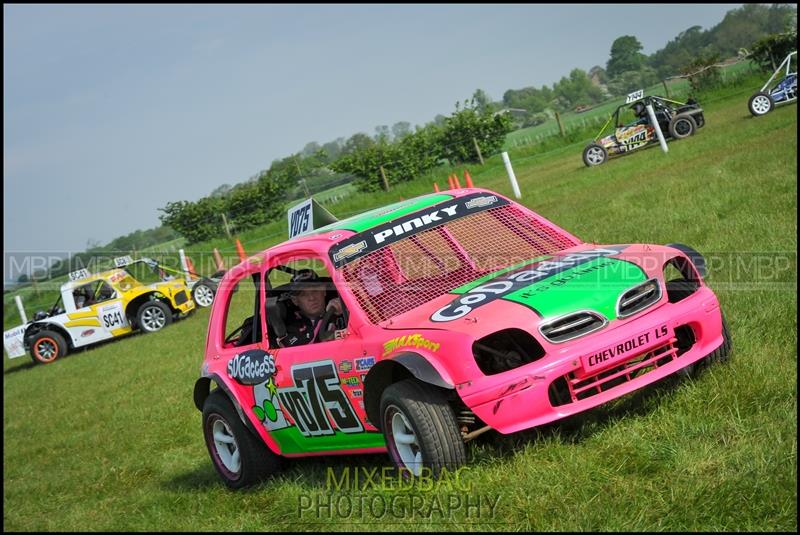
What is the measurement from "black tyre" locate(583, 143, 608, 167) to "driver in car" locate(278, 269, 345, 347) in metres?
19.8

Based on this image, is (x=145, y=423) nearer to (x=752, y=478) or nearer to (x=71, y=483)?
(x=71, y=483)

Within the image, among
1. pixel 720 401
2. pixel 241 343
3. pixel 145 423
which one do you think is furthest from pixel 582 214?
pixel 720 401

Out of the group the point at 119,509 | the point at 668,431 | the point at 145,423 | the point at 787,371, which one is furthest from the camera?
the point at 145,423

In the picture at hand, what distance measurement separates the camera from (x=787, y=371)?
17.5 feet

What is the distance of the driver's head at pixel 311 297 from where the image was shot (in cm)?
645

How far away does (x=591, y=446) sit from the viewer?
5008 millimetres

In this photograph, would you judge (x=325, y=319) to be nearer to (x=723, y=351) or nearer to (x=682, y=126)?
(x=723, y=351)

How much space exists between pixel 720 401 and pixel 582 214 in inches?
421

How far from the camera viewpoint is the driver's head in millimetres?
6453

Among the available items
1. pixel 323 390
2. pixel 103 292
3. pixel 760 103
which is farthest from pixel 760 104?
pixel 323 390

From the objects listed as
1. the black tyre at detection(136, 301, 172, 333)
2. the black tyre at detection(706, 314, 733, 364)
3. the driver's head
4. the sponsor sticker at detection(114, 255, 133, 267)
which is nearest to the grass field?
the black tyre at detection(706, 314, 733, 364)

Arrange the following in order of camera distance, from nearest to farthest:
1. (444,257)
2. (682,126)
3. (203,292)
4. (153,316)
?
(444,257)
(153,316)
(203,292)
(682,126)

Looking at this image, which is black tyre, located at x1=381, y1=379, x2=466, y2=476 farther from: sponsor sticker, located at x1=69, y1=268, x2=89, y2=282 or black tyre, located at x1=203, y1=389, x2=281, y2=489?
sponsor sticker, located at x1=69, y1=268, x2=89, y2=282

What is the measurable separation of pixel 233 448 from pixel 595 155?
20307 millimetres
